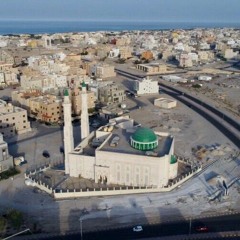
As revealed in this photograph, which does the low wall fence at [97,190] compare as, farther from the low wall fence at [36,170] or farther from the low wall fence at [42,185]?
the low wall fence at [36,170]

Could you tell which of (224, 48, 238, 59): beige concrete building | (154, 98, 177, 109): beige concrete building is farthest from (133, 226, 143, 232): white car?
(224, 48, 238, 59): beige concrete building

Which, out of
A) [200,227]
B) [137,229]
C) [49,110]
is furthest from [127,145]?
[49,110]

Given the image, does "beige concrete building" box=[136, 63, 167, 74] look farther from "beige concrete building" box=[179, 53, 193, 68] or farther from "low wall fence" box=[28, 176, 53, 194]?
"low wall fence" box=[28, 176, 53, 194]

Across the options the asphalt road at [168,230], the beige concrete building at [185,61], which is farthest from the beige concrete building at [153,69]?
the asphalt road at [168,230]

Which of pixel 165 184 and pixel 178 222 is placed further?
pixel 165 184

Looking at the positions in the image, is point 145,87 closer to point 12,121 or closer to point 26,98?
point 26,98

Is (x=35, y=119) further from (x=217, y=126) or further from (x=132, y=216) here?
(x=132, y=216)

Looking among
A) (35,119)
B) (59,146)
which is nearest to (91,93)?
(35,119)
